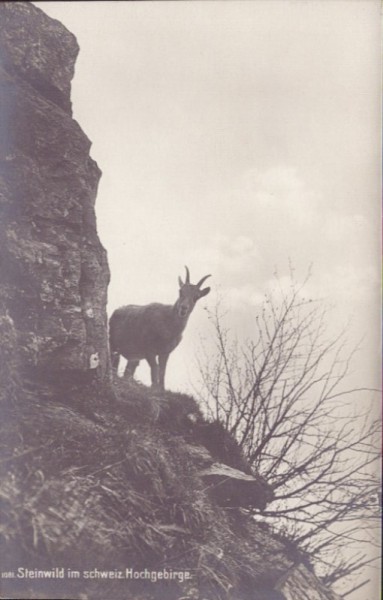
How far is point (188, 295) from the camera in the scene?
856 cm

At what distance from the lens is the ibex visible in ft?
28.5

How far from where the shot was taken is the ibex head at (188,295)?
27.7 feet

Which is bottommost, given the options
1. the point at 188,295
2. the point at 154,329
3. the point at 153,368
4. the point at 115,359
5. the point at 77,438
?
the point at 77,438

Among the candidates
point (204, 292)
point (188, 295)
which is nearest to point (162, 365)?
point (188, 295)

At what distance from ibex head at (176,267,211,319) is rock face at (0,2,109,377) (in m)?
1.68

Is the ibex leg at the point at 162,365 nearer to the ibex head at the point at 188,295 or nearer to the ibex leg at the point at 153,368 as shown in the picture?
the ibex leg at the point at 153,368

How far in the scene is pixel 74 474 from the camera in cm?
544

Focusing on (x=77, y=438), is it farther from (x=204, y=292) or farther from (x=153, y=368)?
(x=204, y=292)

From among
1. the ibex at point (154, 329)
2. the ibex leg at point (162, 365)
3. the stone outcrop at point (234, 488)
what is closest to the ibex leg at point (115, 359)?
the ibex at point (154, 329)

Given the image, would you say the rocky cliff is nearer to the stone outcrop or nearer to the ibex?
the stone outcrop

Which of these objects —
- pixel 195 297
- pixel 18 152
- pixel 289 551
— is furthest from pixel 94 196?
pixel 289 551

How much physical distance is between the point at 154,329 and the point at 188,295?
897 millimetres

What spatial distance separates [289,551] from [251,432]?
1985 millimetres

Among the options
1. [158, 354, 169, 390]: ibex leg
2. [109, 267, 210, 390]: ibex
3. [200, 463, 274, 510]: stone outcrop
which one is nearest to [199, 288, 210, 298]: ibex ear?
[109, 267, 210, 390]: ibex
